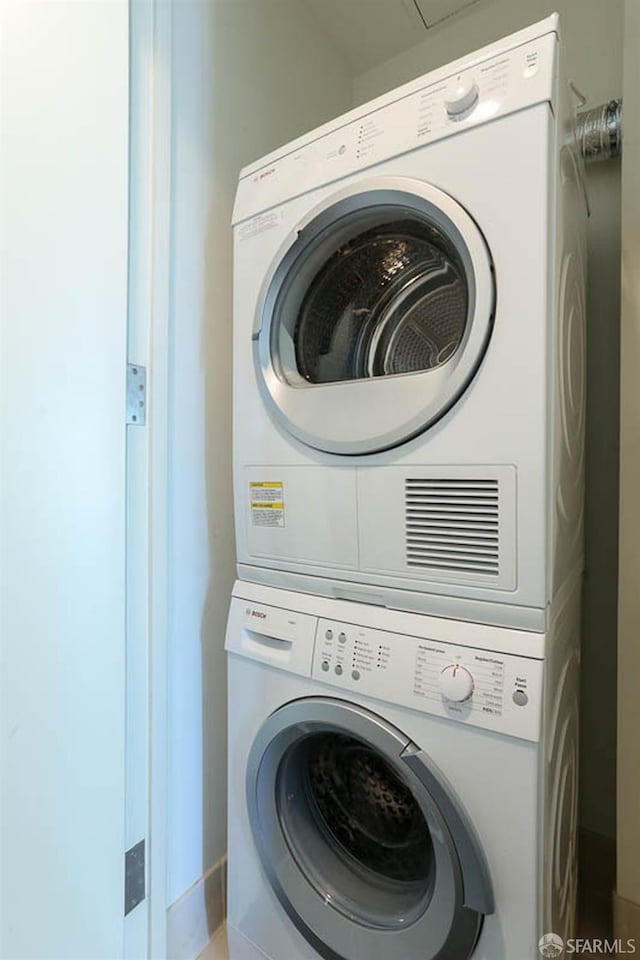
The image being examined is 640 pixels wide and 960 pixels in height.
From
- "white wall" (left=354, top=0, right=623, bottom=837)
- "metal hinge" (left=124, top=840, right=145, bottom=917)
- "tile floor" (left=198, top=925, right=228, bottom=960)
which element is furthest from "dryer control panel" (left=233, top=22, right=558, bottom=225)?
"tile floor" (left=198, top=925, right=228, bottom=960)

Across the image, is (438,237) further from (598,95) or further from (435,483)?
(598,95)

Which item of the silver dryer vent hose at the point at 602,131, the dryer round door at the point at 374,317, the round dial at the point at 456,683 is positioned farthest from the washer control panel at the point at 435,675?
the silver dryer vent hose at the point at 602,131

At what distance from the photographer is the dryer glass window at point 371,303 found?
931mm

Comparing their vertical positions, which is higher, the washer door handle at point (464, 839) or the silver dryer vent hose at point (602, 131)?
the silver dryer vent hose at point (602, 131)

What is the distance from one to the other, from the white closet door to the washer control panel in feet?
1.42

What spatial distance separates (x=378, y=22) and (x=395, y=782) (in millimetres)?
2065

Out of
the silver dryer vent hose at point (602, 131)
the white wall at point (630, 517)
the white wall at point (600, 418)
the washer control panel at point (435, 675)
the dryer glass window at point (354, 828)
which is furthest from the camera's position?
the white wall at point (600, 418)

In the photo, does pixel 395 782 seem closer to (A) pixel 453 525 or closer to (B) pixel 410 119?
(A) pixel 453 525

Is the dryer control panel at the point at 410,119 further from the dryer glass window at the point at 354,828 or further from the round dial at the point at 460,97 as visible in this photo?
the dryer glass window at the point at 354,828

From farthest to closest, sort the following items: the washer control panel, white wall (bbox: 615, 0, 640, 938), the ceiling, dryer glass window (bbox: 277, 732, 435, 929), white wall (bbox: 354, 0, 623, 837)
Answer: the ceiling → white wall (bbox: 354, 0, 623, 837) → white wall (bbox: 615, 0, 640, 938) → dryer glass window (bbox: 277, 732, 435, 929) → the washer control panel

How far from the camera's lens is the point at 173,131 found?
42.3 inches

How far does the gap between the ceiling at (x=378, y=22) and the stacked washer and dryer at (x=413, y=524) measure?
34.8 inches

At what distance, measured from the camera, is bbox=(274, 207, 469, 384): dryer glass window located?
3.05 feet

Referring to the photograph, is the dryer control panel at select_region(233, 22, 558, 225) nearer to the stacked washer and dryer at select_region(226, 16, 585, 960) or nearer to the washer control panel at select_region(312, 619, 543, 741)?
the stacked washer and dryer at select_region(226, 16, 585, 960)
